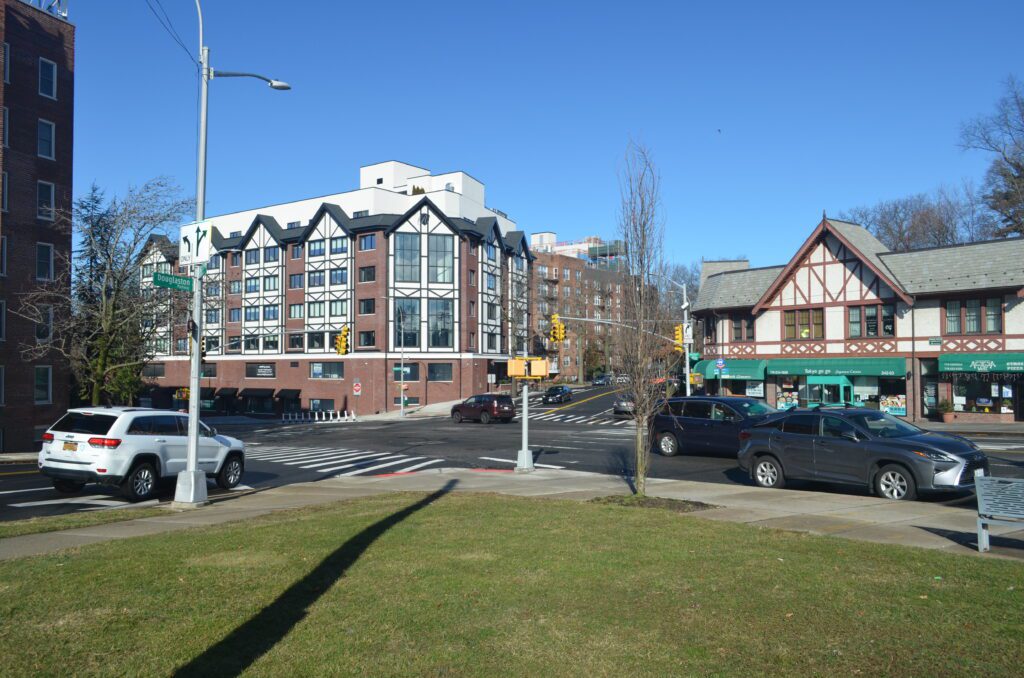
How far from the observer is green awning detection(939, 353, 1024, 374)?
122 feet

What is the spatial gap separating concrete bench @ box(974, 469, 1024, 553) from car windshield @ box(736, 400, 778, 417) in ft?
45.0

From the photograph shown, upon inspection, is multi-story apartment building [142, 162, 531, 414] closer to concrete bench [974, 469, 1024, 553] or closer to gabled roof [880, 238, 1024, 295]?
gabled roof [880, 238, 1024, 295]

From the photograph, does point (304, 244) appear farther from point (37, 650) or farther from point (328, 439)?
point (37, 650)

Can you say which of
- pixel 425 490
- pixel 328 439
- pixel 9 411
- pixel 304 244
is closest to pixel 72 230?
pixel 9 411

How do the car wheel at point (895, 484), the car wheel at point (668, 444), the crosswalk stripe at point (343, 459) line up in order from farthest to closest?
1. the car wheel at point (668, 444)
2. the crosswalk stripe at point (343, 459)
3. the car wheel at point (895, 484)

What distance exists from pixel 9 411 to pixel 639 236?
31.7 meters

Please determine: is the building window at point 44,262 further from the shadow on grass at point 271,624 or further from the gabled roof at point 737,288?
the gabled roof at point 737,288

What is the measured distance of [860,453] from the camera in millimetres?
15273

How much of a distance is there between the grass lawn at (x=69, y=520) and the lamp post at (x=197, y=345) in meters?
0.64

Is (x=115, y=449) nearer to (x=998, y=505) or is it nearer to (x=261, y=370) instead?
(x=998, y=505)

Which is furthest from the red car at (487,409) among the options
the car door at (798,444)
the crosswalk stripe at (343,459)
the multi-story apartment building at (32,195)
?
the car door at (798,444)

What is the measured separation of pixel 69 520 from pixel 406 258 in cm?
5818

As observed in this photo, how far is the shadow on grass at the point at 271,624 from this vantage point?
5.36 m

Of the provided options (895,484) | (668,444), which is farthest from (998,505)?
(668,444)
